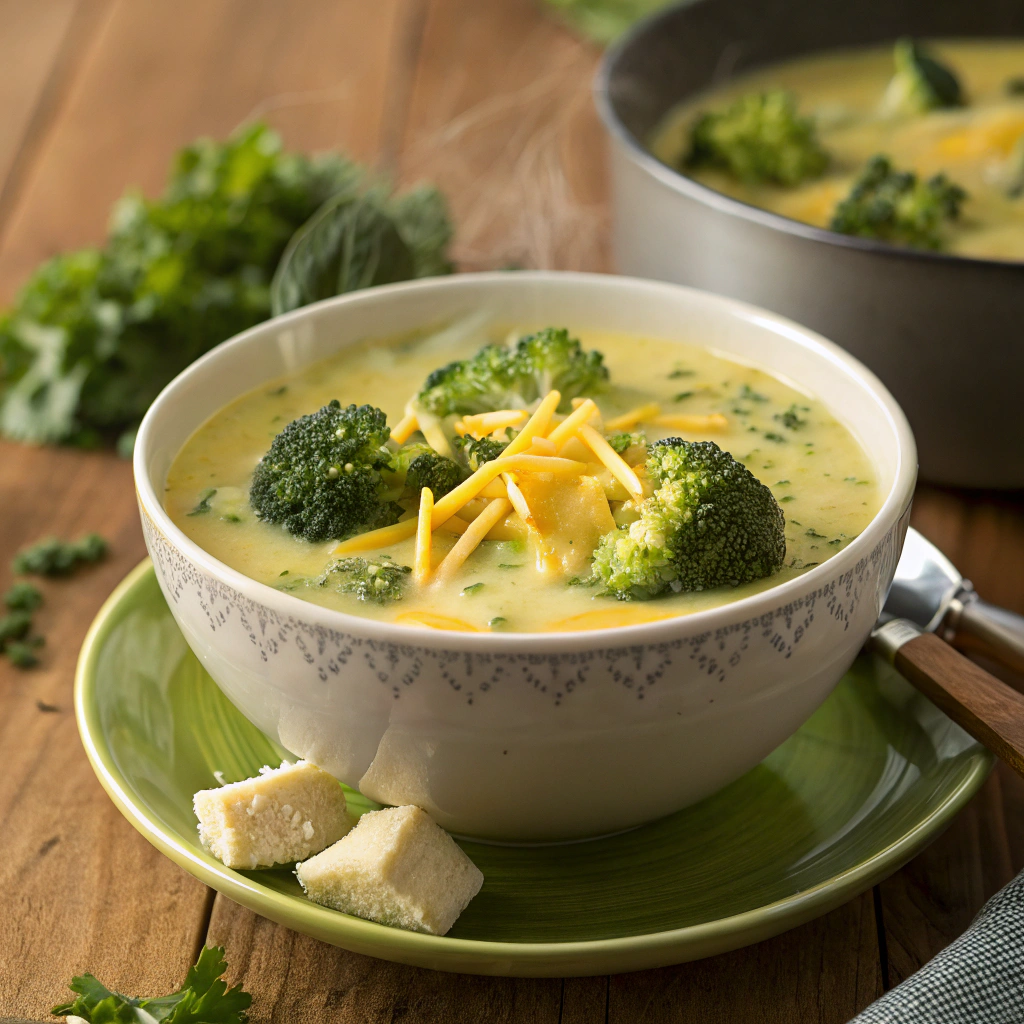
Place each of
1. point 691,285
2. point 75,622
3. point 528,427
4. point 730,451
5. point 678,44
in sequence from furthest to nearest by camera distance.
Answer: point 678,44 → point 691,285 → point 75,622 → point 730,451 → point 528,427

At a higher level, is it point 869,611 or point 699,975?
point 869,611

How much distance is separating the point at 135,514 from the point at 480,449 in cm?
124

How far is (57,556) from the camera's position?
2.67 metres

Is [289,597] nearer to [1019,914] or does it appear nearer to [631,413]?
[631,413]

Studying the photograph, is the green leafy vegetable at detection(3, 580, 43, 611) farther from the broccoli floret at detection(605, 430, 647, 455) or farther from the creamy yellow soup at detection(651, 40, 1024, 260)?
the creamy yellow soup at detection(651, 40, 1024, 260)

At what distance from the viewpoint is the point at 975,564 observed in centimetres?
263

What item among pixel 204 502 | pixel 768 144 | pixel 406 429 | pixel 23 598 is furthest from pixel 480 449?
pixel 768 144

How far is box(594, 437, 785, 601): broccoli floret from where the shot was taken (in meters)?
1.65

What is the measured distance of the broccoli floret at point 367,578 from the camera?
1.67 m

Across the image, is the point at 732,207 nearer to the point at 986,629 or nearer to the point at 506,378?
the point at 506,378

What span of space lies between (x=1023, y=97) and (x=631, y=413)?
217 cm

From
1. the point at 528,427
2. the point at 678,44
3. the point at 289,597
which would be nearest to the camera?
the point at 289,597

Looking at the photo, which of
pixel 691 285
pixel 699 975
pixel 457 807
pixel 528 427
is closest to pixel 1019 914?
pixel 699 975

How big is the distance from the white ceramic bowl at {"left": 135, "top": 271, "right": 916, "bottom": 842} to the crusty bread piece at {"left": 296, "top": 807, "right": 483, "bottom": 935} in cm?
6
